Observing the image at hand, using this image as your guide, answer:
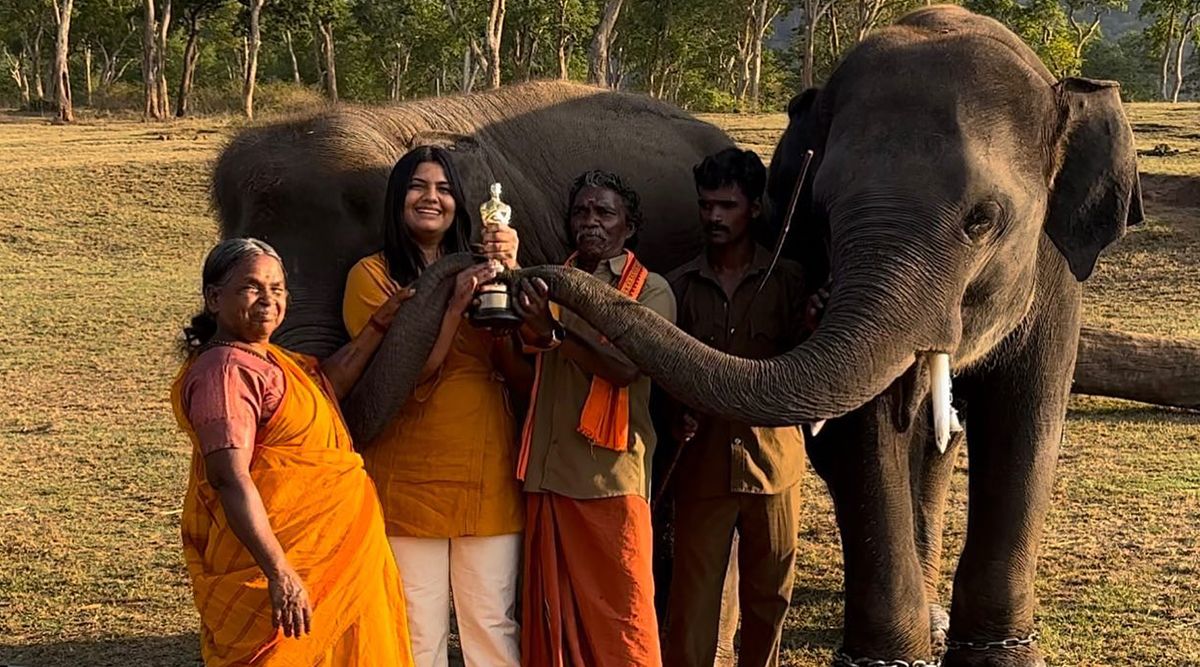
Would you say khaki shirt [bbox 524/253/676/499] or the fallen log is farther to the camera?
the fallen log

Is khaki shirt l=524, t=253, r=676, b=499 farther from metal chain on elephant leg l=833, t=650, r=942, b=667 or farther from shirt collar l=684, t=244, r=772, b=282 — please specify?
metal chain on elephant leg l=833, t=650, r=942, b=667

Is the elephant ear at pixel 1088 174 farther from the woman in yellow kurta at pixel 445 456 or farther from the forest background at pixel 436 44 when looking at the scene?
the forest background at pixel 436 44

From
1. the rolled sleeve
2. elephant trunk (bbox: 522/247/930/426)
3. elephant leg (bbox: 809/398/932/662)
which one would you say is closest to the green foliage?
elephant leg (bbox: 809/398/932/662)

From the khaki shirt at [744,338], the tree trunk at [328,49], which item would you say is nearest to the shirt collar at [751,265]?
the khaki shirt at [744,338]

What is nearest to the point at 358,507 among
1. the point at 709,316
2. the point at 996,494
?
the point at 709,316

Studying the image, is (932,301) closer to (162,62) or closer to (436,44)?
(162,62)

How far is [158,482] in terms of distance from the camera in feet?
27.5

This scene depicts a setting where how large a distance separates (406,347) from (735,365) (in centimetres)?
93

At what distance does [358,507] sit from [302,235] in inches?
39.6

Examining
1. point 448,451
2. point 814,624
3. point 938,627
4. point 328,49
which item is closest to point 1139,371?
point 938,627

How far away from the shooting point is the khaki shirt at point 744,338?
4.30m

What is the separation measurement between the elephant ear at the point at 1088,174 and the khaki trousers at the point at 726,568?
4.33 feet

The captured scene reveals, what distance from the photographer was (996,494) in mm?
5188

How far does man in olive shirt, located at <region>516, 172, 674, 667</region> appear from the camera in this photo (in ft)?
13.4
